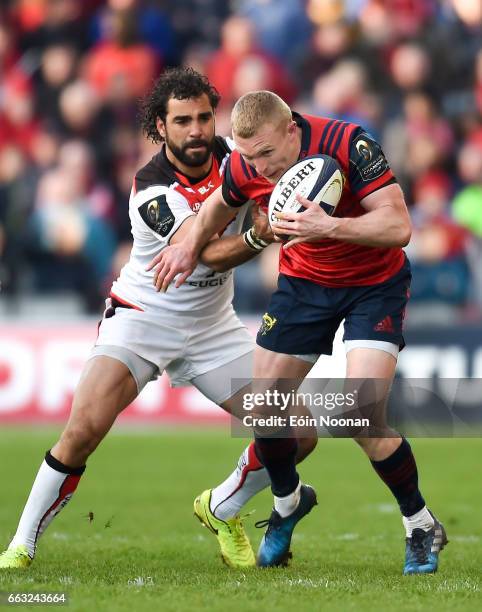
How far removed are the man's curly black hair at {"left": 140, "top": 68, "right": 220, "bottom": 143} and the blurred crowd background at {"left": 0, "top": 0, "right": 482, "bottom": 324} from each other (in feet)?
18.9

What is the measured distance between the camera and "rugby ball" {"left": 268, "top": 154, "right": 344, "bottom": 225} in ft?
17.1

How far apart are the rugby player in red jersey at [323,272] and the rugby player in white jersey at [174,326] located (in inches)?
8.1

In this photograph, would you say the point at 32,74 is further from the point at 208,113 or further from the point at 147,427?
the point at 208,113

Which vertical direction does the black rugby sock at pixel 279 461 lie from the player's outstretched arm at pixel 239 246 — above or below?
below

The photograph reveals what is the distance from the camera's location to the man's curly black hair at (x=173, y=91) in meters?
6.17

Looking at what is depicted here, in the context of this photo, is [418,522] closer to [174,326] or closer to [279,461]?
[279,461]

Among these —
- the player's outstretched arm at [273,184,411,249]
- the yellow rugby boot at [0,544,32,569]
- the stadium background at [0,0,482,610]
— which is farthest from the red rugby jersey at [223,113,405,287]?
the stadium background at [0,0,482,610]

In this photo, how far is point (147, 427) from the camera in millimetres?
12258

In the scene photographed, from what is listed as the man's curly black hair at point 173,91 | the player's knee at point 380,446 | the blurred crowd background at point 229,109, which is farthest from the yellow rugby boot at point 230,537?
the blurred crowd background at point 229,109

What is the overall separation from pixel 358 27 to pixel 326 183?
337 inches

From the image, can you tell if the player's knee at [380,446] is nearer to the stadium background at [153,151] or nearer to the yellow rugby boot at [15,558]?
the yellow rugby boot at [15,558]

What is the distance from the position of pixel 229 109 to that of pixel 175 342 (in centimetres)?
732

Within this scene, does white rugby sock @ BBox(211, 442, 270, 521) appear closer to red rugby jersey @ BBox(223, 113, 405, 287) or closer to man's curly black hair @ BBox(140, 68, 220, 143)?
red rugby jersey @ BBox(223, 113, 405, 287)

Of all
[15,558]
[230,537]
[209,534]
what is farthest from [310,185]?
[209,534]
